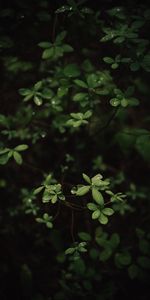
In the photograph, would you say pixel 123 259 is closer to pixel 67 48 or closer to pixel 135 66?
pixel 135 66

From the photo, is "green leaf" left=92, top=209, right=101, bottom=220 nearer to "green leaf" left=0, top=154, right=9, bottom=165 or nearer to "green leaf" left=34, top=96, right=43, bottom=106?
"green leaf" left=0, top=154, right=9, bottom=165

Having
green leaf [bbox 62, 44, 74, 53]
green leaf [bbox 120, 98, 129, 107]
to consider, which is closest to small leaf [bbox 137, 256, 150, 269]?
green leaf [bbox 120, 98, 129, 107]

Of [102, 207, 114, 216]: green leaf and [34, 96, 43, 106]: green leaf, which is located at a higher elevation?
[34, 96, 43, 106]: green leaf

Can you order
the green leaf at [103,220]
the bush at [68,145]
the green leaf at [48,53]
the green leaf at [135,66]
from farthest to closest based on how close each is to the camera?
1. the bush at [68,145]
2. the green leaf at [48,53]
3. the green leaf at [135,66]
4. the green leaf at [103,220]

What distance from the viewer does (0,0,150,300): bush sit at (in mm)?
1740

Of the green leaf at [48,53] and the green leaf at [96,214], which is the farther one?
the green leaf at [48,53]

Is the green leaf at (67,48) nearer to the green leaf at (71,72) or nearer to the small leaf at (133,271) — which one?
the green leaf at (71,72)

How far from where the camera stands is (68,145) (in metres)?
2.43

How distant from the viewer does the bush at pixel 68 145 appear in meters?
1.74

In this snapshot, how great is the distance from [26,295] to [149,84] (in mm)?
1706

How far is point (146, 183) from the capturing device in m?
2.60

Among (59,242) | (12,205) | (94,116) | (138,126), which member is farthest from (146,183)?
(12,205)

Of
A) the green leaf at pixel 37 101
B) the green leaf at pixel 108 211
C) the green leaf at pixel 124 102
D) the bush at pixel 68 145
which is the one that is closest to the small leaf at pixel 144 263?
the bush at pixel 68 145

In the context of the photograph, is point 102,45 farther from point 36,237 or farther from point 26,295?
point 26,295
